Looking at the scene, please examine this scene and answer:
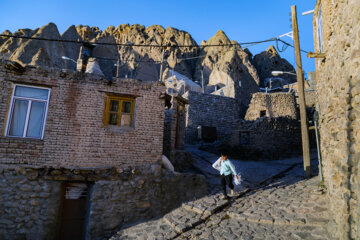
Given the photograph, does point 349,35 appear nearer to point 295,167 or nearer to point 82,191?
point 82,191

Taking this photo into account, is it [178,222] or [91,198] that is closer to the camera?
[178,222]

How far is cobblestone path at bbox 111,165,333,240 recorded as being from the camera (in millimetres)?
5410

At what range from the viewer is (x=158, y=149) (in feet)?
29.5

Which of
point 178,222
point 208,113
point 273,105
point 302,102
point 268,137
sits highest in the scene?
point 273,105

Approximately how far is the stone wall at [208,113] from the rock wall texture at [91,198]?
12.0 meters

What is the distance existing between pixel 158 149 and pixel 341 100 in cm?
640

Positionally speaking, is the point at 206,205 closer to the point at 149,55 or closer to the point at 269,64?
the point at 149,55

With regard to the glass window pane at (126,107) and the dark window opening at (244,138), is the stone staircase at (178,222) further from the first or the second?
the dark window opening at (244,138)

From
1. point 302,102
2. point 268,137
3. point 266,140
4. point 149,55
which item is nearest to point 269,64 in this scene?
point 149,55

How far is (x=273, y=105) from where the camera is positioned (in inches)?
930

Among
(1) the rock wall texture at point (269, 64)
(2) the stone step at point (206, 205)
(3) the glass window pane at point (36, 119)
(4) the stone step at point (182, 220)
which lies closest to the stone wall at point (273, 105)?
(2) the stone step at point (206, 205)

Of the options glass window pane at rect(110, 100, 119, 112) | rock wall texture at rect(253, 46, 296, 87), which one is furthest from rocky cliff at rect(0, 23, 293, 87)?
glass window pane at rect(110, 100, 119, 112)

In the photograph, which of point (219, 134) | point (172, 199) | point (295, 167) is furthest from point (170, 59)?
point (172, 199)

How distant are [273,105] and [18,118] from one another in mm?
22384
